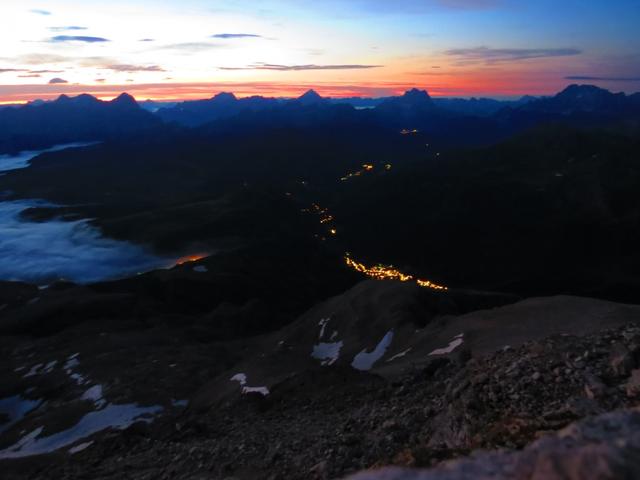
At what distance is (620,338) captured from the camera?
1992cm

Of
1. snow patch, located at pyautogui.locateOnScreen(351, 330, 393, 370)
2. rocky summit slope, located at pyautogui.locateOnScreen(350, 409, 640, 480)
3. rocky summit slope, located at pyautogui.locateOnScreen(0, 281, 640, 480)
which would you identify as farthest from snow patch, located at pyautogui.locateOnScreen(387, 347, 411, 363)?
rocky summit slope, located at pyautogui.locateOnScreen(350, 409, 640, 480)

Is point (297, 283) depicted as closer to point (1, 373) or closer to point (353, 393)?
point (1, 373)

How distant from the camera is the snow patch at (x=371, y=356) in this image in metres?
51.6

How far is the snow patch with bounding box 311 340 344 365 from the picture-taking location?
184ft

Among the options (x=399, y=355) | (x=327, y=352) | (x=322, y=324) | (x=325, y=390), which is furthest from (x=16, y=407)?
(x=399, y=355)

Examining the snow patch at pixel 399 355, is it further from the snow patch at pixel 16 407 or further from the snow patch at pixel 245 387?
the snow patch at pixel 16 407

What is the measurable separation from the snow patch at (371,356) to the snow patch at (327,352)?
115 inches

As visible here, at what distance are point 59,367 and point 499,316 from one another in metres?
59.9

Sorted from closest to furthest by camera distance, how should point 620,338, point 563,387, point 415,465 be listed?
point 415,465
point 563,387
point 620,338

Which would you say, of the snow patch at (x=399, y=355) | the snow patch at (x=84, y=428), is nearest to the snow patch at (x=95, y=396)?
the snow patch at (x=84, y=428)

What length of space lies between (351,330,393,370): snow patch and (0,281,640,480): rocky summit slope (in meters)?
0.26

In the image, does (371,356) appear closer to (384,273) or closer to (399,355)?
(399,355)

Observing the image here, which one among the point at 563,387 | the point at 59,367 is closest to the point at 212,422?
the point at 563,387

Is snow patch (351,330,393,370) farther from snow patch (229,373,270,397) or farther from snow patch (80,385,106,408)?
snow patch (80,385,106,408)
